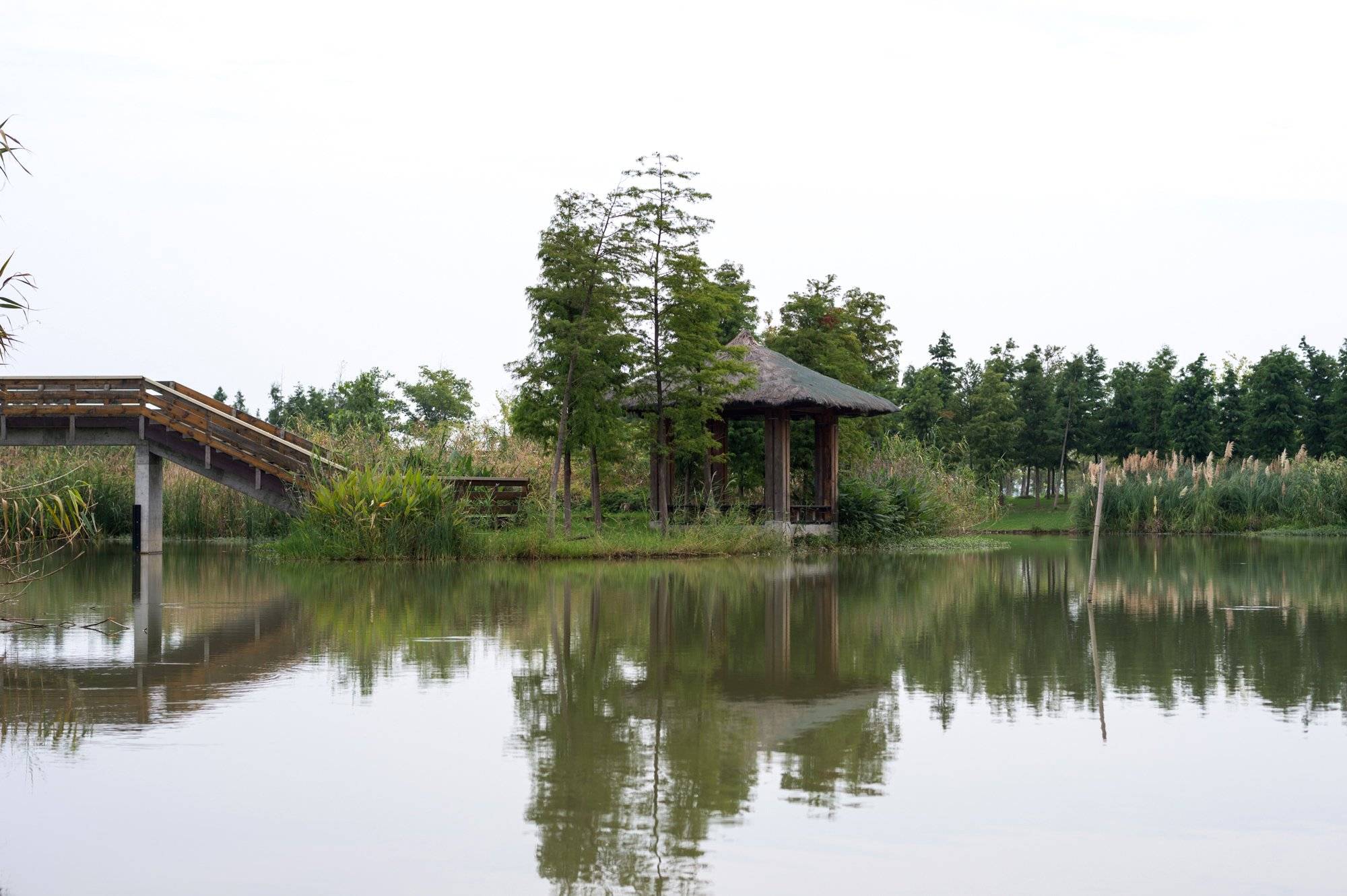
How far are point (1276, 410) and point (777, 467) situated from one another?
117 ft

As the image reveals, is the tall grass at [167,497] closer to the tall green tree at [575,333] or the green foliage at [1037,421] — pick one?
the tall green tree at [575,333]

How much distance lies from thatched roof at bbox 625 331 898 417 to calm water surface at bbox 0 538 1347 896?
12827 mm

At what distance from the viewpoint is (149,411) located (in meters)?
28.0

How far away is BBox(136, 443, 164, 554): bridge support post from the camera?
93.9 feet

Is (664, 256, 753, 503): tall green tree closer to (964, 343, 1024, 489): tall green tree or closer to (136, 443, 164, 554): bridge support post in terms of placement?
(136, 443, 164, 554): bridge support post

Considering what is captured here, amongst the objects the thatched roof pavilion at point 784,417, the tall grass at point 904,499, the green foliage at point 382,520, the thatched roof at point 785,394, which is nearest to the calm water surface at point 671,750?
the green foliage at point 382,520

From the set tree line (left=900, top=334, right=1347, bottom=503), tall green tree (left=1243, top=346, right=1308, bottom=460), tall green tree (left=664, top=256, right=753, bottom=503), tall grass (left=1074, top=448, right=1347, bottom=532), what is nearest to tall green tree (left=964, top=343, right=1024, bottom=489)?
tree line (left=900, top=334, right=1347, bottom=503)

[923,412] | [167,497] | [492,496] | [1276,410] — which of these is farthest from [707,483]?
[1276,410]

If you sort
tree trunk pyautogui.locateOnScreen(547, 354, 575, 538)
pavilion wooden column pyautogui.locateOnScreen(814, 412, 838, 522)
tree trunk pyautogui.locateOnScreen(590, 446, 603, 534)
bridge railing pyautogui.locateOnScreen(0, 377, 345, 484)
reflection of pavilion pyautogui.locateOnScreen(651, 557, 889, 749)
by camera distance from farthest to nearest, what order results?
1. pavilion wooden column pyautogui.locateOnScreen(814, 412, 838, 522)
2. tree trunk pyautogui.locateOnScreen(590, 446, 603, 534)
3. bridge railing pyautogui.locateOnScreen(0, 377, 345, 484)
4. tree trunk pyautogui.locateOnScreen(547, 354, 575, 538)
5. reflection of pavilion pyautogui.locateOnScreen(651, 557, 889, 749)

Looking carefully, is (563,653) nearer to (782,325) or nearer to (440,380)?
(782,325)

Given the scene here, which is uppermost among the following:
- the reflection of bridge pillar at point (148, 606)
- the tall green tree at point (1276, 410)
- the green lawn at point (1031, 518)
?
the tall green tree at point (1276, 410)

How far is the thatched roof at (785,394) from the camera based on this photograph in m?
28.6

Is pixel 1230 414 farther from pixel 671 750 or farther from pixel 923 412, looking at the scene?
pixel 671 750

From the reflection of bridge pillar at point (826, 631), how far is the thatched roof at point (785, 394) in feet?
28.1
